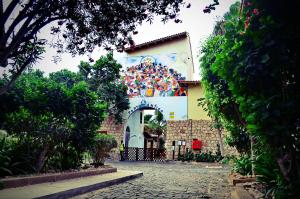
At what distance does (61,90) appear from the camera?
779 cm

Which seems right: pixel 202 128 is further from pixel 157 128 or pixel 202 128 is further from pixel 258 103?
pixel 258 103

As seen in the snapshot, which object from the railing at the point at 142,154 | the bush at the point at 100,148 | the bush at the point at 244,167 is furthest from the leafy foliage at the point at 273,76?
the railing at the point at 142,154

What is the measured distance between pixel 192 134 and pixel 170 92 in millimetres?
4317

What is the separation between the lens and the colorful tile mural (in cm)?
2394

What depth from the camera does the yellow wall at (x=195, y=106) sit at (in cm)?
2288

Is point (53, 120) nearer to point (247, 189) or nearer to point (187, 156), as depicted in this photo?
point (247, 189)

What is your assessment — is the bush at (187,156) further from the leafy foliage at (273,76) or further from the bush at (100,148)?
the leafy foliage at (273,76)

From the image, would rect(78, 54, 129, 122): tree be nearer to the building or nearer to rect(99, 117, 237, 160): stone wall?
the building

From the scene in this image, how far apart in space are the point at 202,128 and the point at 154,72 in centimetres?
695

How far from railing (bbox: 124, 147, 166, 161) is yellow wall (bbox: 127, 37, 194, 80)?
8.15m

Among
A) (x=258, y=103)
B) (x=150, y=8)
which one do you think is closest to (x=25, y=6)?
(x=150, y=8)

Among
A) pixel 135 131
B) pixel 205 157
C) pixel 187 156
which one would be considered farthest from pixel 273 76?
pixel 135 131

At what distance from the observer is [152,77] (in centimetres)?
2464

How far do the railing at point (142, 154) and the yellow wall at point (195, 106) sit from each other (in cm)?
514
